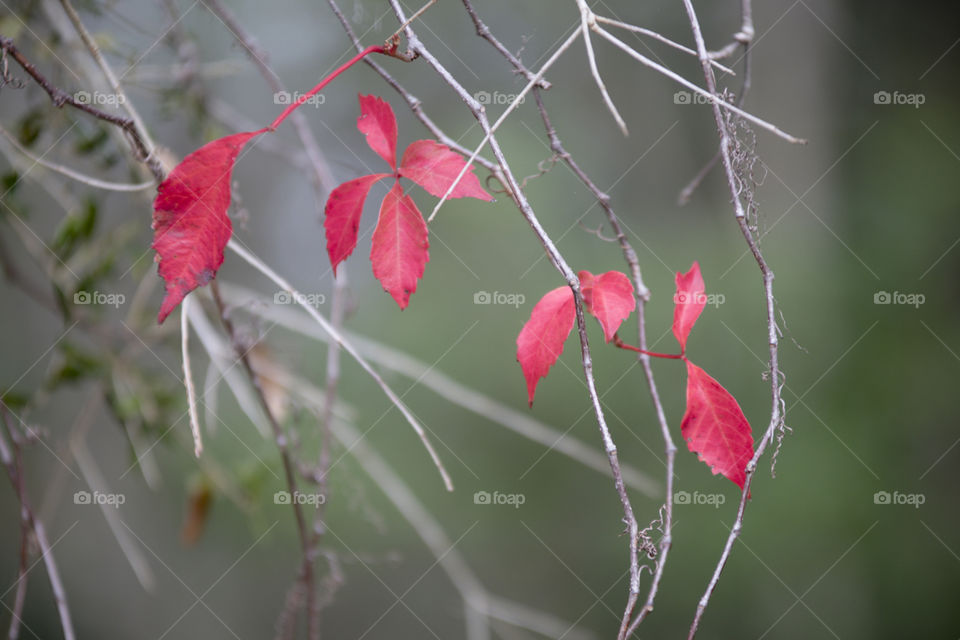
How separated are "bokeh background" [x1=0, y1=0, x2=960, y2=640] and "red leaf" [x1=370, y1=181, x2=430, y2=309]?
781 mm

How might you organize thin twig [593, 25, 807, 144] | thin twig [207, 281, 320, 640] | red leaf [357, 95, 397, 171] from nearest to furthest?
thin twig [593, 25, 807, 144], red leaf [357, 95, 397, 171], thin twig [207, 281, 320, 640]

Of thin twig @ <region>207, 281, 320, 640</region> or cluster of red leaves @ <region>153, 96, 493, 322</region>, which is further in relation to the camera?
thin twig @ <region>207, 281, 320, 640</region>

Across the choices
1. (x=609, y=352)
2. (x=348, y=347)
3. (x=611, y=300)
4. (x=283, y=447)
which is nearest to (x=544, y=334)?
(x=611, y=300)

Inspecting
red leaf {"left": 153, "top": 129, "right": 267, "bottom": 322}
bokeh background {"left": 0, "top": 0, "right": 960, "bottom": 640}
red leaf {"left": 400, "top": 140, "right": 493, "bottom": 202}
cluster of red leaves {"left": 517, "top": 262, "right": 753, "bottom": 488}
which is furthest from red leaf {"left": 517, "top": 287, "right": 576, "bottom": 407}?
bokeh background {"left": 0, "top": 0, "right": 960, "bottom": 640}

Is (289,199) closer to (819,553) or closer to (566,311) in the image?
(819,553)

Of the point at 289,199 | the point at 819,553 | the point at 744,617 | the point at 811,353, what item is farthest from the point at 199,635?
the point at 811,353

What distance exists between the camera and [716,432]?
47 cm

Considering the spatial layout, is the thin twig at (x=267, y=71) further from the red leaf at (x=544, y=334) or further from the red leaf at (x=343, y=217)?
the red leaf at (x=544, y=334)

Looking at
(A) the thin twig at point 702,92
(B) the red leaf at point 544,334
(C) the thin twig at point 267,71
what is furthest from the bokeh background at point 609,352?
(A) the thin twig at point 702,92

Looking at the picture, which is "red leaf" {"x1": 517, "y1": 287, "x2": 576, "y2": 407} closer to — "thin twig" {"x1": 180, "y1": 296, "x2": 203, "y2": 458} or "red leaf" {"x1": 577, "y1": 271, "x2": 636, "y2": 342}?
"red leaf" {"x1": 577, "y1": 271, "x2": 636, "y2": 342}

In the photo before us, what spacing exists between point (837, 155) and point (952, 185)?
305mm

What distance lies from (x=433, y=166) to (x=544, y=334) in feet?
0.50

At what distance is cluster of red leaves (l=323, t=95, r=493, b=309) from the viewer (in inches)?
18.2

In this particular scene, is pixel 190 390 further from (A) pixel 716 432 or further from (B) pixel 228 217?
(A) pixel 716 432
